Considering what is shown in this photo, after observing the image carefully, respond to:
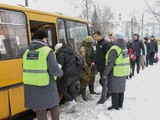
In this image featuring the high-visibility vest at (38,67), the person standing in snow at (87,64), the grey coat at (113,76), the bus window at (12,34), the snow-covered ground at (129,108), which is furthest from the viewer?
the person standing in snow at (87,64)

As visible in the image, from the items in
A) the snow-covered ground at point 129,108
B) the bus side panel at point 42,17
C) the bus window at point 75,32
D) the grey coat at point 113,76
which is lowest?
the snow-covered ground at point 129,108

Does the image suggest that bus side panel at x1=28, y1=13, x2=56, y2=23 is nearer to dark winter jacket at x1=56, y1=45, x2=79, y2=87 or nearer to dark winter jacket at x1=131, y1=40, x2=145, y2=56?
dark winter jacket at x1=56, y1=45, x2=79, y2=87

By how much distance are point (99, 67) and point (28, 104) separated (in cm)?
306

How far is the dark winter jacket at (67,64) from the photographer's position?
6.29 metres

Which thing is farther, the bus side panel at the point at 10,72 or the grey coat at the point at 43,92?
the bus side panel at the point at 10,72

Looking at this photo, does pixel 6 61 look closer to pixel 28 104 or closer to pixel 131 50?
pixel 28 104

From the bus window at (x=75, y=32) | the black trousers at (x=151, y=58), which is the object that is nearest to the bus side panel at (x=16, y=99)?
the bus window at (x=75, y=32)

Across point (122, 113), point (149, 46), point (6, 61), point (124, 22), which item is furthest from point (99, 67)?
point (124, 22)

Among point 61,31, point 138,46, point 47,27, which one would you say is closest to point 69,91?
point 47,27

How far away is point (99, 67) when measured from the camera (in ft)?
24.4

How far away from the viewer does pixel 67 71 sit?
21.1 feet

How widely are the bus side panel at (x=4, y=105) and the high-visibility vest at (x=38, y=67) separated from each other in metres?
0.99

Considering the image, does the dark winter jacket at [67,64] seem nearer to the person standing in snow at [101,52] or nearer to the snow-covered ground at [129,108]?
the snow-covered ground at [129,108]

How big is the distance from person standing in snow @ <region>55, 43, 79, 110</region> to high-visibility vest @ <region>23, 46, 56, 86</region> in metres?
1.66
